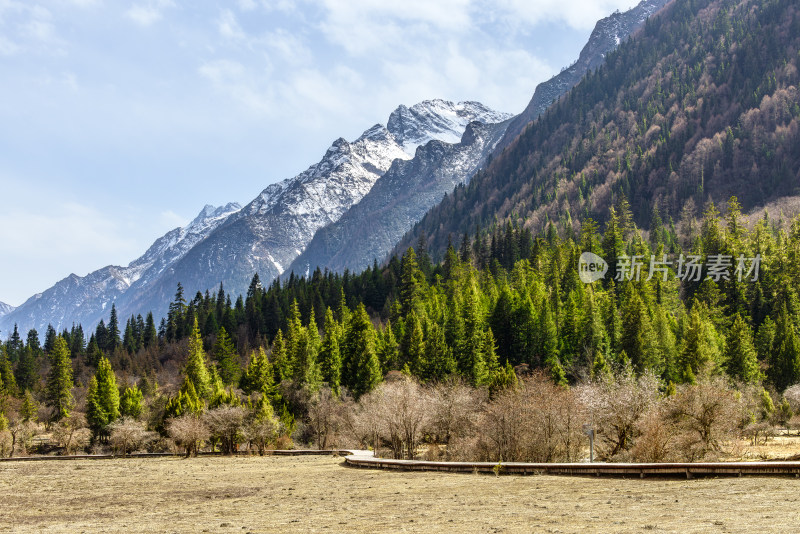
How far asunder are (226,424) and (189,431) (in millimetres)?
3570

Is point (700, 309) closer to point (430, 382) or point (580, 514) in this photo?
point (430, 382)

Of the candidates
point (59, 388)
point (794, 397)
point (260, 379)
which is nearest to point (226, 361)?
point (59, 388)

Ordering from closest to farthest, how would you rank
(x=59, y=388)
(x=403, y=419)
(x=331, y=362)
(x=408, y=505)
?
1. (x=408, y=505)
2. (x=403, y=419)
3. (x=331, y=362)
4. (x=59, y=388)

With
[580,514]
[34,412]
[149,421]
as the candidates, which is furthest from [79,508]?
[34,412]

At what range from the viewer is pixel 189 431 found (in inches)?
2640

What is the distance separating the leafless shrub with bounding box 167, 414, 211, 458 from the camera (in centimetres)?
6712

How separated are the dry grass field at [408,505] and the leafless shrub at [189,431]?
26.1 m

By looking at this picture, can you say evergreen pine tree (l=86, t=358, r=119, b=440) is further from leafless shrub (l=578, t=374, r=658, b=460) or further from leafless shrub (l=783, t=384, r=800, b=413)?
leafless shrub (l=783, t=384, r=800, b=413)

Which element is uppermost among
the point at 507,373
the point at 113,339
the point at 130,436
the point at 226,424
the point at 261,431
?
the point at 113,339

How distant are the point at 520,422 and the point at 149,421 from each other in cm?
6011

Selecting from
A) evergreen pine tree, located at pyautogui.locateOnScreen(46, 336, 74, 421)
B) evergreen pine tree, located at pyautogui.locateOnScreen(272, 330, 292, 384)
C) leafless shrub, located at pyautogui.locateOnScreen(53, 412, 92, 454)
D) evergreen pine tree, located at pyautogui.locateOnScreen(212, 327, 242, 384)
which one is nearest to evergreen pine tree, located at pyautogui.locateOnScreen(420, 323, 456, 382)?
evergreen pine tree, located at pyautogui.locateOnScreen(272, 330, 292, 384)

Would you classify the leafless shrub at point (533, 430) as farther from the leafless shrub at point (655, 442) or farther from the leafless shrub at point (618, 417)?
the leafless shrub at point (655, 442)

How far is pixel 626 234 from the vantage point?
19125cm

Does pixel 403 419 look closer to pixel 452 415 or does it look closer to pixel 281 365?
pixel 452 415
